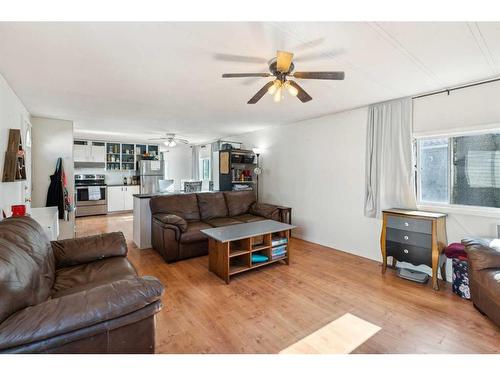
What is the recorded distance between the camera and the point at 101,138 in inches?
271

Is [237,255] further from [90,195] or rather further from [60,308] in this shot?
[90,195]

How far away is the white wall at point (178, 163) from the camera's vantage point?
8672 millimetres

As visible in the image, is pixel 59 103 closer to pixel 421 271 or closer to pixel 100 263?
pixel 100 263

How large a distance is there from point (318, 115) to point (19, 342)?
14.1ft

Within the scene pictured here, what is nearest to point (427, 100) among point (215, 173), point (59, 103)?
point (215, 173)

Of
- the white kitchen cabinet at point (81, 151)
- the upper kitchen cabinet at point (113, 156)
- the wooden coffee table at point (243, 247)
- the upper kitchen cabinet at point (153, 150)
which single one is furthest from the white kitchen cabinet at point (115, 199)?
the wooden coffee table at point (243, 247)

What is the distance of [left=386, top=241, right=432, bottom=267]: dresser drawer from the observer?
266 cm

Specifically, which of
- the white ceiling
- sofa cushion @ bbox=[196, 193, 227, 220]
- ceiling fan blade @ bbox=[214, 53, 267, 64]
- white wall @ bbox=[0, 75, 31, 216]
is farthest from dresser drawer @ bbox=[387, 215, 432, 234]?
white wall @ bbox=[0, 75, 31, 216]

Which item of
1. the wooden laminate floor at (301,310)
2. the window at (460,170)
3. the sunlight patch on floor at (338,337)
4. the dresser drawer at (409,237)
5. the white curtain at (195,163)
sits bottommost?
the sunlight patch on floor at (338,337)

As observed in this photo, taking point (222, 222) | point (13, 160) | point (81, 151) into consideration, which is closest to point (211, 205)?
point (222, 222)

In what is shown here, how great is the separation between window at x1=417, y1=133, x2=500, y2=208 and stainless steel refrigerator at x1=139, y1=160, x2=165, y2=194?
7.08 meters

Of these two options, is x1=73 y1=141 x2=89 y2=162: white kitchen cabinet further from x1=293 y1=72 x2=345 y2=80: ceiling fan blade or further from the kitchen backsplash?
x1=293 y1=72 x2=345 y2=80: ceiling fan blade

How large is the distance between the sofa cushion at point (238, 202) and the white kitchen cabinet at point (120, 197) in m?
4.25

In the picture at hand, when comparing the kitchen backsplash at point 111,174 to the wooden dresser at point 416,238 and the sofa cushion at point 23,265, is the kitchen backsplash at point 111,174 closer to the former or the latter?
the sofa cushion at point 23,265
